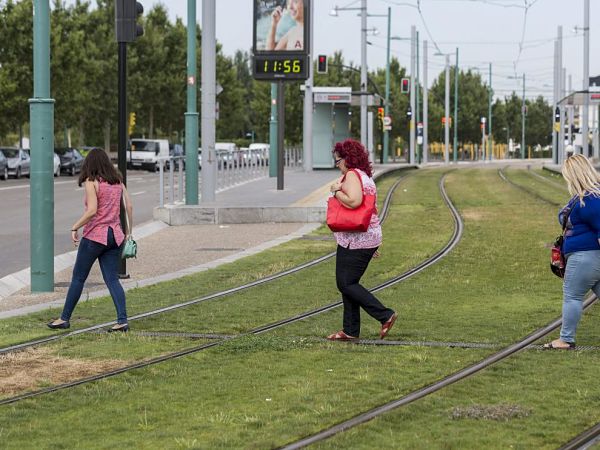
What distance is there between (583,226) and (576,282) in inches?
16.5

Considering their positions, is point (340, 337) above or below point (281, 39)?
below

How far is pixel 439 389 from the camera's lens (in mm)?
7758

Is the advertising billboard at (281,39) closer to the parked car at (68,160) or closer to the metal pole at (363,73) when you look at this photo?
the metal pole at (363,73)

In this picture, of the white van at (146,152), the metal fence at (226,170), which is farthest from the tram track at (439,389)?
the white van at (146,152)

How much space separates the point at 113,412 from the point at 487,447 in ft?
7.12

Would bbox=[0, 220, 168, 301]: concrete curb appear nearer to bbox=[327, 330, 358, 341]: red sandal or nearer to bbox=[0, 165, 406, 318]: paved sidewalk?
bbox=[0, 165, 406, 318]: paved sidewalk

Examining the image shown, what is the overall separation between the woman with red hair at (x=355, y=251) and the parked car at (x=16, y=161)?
44159 mm

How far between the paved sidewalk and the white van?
1555 inches

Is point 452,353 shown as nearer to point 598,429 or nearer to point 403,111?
point 598,429

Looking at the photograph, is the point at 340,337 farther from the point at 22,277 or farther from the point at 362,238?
the point at 22,277

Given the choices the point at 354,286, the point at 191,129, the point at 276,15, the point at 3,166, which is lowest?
the point at 354,286

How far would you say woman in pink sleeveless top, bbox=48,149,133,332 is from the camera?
34.2ft

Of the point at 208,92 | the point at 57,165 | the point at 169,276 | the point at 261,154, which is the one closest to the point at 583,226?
the point at 169,276

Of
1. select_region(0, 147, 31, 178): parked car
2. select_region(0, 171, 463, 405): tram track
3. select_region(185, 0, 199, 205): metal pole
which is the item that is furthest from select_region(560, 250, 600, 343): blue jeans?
select_region(0, 147, 31, 178): parked car
